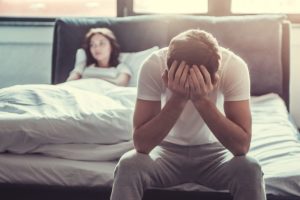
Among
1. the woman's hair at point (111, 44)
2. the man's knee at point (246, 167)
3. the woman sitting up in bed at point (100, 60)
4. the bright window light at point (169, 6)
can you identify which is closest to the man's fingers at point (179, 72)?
the man's knee at point (246, 167)

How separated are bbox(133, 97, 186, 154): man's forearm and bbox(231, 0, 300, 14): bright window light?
1805 mm

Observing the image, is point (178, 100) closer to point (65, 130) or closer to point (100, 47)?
point (65, 130)

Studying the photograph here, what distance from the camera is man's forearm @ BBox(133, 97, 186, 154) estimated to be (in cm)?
154

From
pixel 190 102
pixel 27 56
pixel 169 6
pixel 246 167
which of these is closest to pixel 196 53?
pixel 190 102

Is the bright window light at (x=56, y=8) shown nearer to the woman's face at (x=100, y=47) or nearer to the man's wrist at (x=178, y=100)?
the woman's face at (x=100, y=47)

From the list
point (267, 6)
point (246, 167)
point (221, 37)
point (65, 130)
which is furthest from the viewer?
point (267, 6)

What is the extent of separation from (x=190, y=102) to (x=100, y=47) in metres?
1.11

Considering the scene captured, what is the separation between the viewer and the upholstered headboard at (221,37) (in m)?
2.64

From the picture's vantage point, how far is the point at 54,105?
6.20 ft

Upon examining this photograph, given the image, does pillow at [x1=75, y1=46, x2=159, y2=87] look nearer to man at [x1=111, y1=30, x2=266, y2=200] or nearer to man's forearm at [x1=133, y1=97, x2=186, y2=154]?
man at [x1=111, y1=30, x2=266, y2=200]

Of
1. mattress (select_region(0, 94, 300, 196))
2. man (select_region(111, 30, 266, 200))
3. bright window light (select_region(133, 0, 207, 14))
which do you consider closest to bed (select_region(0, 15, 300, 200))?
mattress (select_region(0, 94, 300, 196))

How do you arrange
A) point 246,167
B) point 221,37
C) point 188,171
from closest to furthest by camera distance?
point 246,167 → point 188,171 → point 221,37

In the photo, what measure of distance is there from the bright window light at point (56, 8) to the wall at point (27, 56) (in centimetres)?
15

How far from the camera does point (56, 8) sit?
3.43 meters
